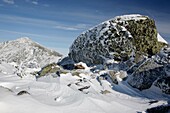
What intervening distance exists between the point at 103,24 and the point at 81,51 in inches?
168

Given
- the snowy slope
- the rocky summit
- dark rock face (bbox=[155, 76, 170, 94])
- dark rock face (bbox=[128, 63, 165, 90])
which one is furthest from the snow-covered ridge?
dark rock face (bbox=[155, 76, 170, 94])

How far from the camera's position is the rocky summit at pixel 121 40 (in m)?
26.7

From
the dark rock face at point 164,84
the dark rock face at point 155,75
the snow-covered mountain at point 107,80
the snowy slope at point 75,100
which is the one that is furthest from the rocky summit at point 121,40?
the dark rock face at point 164,84

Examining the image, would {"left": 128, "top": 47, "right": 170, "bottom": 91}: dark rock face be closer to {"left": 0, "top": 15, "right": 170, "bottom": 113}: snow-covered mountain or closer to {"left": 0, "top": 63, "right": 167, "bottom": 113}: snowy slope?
{"left": 0, "top": 15, "right": 170, "bottom": 113}: snow-covered mountain

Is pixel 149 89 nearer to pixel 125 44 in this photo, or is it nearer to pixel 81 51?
pixel 125 44

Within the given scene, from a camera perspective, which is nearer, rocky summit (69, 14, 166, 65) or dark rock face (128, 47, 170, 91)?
dark rock face (128, 47, 170, 91)

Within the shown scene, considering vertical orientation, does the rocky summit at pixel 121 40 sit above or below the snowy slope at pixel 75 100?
above

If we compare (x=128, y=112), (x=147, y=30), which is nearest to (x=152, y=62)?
(x=128, y=112)

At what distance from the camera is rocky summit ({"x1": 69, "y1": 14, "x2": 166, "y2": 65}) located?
2673 centimetres

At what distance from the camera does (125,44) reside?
1056 inches

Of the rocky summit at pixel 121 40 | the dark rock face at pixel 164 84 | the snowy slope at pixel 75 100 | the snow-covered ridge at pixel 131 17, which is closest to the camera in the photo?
the snowy slope at pixel 75 100

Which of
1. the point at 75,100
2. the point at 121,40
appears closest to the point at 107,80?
the point at 75,100

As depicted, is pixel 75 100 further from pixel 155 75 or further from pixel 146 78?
pixel 155 75

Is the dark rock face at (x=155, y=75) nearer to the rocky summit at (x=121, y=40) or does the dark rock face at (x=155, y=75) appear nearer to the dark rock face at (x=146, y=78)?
the dark rock face at (x=146, y=78)
